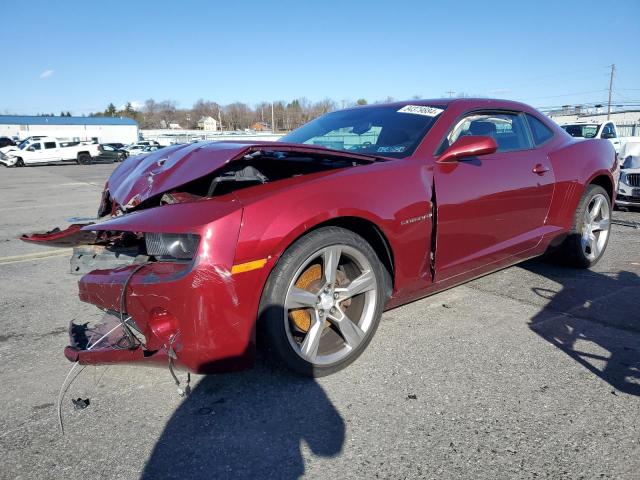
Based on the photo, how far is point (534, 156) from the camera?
369 cm

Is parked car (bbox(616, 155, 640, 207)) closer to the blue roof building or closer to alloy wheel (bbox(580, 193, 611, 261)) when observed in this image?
alloy wheel (bbox(580, 193, 611, 261))

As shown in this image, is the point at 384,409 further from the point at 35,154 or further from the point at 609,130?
the point at 35,154

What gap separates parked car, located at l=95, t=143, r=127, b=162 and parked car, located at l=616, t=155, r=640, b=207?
33513 millimetres

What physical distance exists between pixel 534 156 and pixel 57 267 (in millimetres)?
4593

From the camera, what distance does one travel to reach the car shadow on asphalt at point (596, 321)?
2611 mm

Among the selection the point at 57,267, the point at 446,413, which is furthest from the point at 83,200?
the point at 446,413

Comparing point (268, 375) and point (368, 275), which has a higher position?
point (368, 275)

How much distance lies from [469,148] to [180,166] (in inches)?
66.9

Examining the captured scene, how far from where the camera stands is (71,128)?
64.1 meters

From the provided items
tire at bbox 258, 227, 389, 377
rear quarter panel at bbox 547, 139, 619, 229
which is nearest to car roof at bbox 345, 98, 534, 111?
rear quarter panel at bbox 547, 139, 619, 229

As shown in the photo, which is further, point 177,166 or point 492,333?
point 492,333

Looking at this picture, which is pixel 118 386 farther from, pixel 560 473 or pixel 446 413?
pixel 560 473

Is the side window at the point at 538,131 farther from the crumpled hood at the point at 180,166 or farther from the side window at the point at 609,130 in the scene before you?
the side window at the point at 609,130

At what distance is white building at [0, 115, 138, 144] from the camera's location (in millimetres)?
61344
